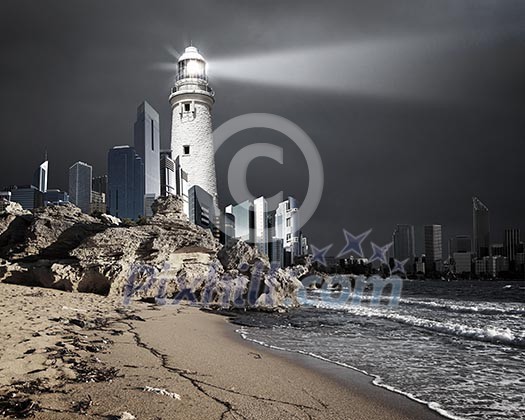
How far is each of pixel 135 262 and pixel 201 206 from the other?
26705 millimetres

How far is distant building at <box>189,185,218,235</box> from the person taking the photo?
39.5 m

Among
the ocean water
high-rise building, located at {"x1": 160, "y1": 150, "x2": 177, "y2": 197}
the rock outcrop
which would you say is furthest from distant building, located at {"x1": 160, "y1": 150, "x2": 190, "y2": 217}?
the ocean water

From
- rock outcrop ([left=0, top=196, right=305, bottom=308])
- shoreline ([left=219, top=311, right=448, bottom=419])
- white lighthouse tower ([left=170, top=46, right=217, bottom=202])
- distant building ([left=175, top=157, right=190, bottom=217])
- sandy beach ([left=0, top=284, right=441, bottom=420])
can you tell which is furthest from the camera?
distant building ([left=175, top=157, right=190, bottom=217])

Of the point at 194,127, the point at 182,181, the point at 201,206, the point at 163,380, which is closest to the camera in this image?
the point at 163,380

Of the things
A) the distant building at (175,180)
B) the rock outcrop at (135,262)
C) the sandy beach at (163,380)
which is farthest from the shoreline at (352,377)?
the distant building at (175,180)

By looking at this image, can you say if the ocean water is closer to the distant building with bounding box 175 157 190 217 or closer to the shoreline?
the shoreline

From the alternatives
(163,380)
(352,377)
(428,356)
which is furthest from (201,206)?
(163,380)

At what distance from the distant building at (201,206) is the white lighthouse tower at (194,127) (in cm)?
76

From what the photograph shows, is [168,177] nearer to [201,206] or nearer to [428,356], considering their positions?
[201,206]

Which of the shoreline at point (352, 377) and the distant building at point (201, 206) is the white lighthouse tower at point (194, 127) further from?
the shoreline at point (352, 377)

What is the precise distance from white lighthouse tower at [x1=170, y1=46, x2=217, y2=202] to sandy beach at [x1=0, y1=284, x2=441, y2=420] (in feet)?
99.5

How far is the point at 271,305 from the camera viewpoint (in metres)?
16.9

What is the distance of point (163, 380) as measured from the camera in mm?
4438

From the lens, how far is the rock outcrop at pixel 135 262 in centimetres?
1581
